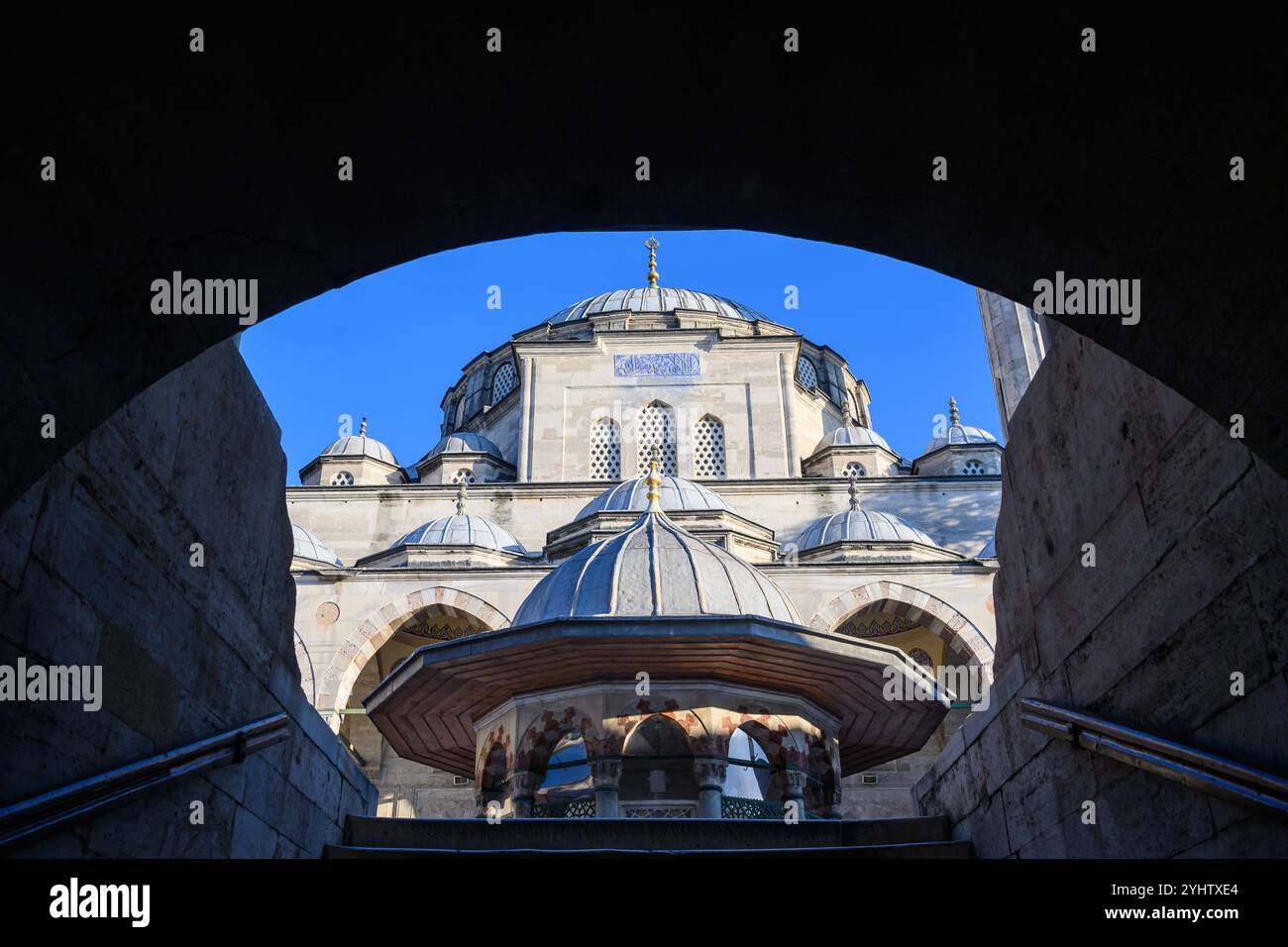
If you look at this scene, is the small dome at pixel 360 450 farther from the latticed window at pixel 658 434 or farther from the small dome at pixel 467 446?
the latticed window at pixel 658 434

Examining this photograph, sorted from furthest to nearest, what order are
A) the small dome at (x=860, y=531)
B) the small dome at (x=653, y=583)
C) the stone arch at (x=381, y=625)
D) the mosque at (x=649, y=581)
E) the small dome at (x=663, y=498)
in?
the small dome at (x=860, y=531) < the small dome at (x=663, y=498) < the stone arch at (x=381, y=625) < the small dome at (x=653, y=583) < the mosque at (x=649, y=581)

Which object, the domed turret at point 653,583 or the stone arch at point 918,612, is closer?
the domed turret at point 653,583

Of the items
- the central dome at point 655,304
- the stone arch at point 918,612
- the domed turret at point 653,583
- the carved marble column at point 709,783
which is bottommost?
the carved marble column at point 709,783

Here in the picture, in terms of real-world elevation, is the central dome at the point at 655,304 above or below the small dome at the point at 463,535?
above

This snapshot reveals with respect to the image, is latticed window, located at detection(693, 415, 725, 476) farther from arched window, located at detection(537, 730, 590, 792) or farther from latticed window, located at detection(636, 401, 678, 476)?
arched window, located at detection(537, 730, 590, 792)

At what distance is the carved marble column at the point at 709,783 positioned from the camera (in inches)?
350

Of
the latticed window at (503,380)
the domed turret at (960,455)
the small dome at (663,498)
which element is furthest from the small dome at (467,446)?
the domed turret at (960,455)

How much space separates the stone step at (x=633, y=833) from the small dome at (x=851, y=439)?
23.6 m

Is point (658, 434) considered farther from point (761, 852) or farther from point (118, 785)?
point (118, 785)

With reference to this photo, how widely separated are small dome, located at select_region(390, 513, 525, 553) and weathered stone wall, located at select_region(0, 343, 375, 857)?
59.4ft

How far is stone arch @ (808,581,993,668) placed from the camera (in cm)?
2039
